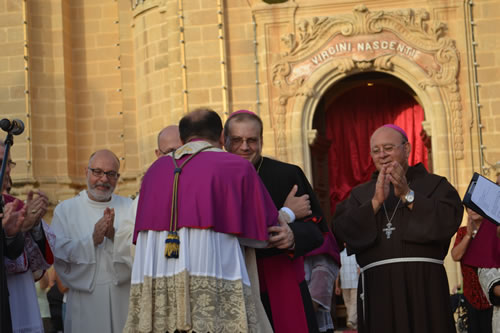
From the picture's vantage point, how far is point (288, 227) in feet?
17.8

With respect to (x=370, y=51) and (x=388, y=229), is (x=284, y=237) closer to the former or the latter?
(x=388, y=229)

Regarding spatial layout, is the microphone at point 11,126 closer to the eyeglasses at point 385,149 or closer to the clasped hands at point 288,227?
the clasped hands at point 288,227

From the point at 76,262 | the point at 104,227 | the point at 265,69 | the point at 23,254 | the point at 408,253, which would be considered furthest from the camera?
the point at 265,69

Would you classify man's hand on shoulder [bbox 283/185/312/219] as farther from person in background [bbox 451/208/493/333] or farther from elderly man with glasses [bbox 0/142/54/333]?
person in background [bbox 451/208/493/333]

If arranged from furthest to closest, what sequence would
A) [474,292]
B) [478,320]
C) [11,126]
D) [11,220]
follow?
[478,320] < [474,292] < [11,220] < [11,126]

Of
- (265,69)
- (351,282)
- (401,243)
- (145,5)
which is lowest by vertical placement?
(351,282)

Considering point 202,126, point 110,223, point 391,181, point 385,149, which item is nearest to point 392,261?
point 391,181

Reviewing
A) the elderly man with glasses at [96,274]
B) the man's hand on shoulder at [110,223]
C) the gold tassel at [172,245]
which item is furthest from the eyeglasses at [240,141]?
the elderly man with glasses at [96,274]

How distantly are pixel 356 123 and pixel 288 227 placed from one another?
12.2m

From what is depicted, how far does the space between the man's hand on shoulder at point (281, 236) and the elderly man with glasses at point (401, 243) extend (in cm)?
120

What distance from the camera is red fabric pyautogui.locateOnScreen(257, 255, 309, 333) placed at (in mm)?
5699

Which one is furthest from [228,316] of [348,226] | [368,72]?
[368,72]

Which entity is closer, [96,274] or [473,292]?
[96,274]

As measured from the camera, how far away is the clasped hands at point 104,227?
24.5ft
